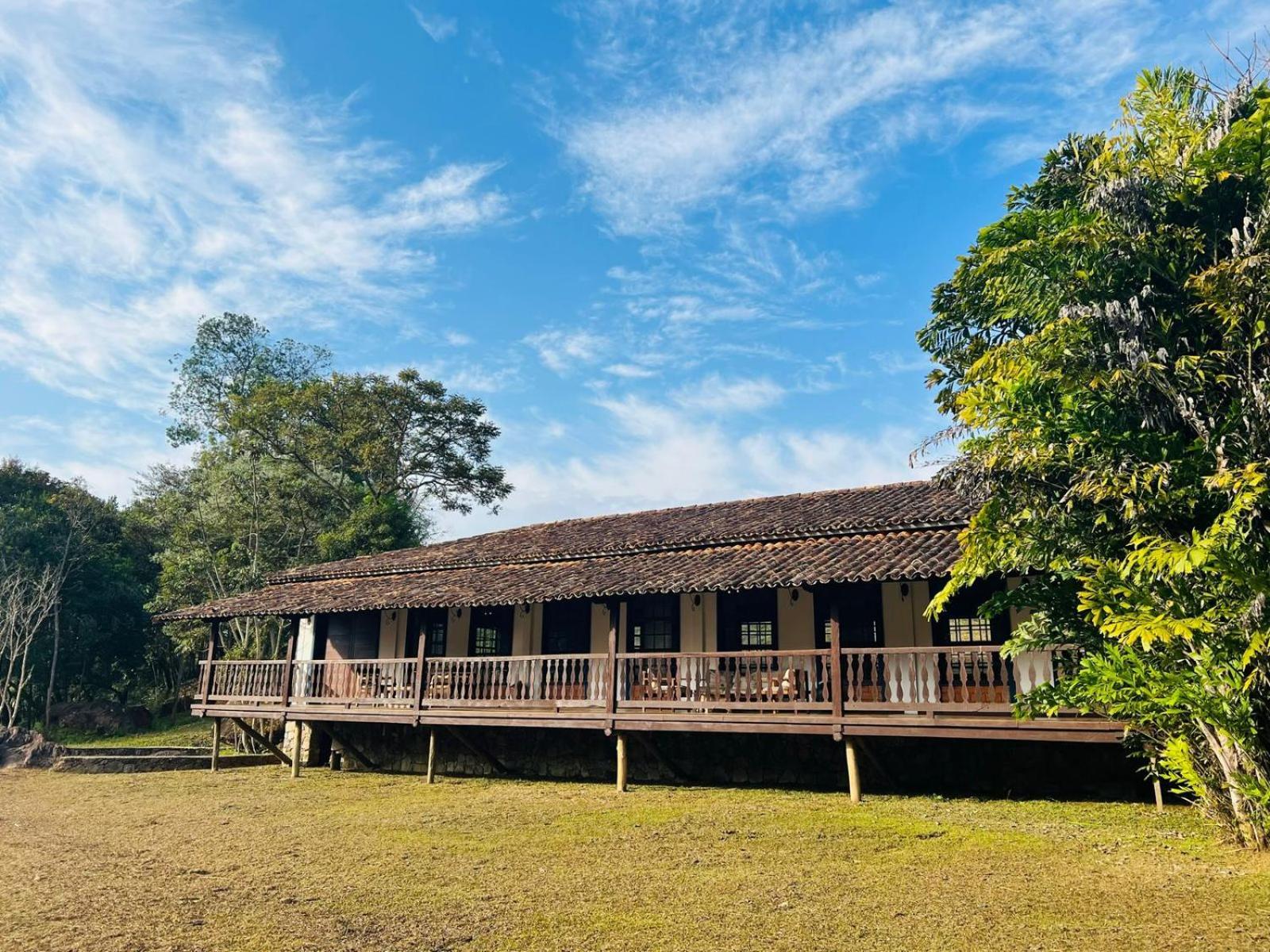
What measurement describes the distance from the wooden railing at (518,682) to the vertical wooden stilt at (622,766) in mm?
874

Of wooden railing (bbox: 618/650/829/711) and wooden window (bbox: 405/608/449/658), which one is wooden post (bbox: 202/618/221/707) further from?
wooden railing (bbox: 618/650/829/711)

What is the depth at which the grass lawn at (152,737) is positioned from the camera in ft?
90.3

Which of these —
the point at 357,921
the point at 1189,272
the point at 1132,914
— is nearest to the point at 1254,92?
the point at 1189,272

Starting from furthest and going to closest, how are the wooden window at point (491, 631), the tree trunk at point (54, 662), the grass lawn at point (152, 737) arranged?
the tree trunk at point (54, 662) → the grass lawn at point (152, 737) → the wooden window at point (491, 631)

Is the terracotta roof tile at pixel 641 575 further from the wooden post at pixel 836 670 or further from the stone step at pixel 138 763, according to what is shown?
the stone step at pixel 138 763

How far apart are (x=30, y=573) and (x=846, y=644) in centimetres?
2843

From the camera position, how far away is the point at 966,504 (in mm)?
14875

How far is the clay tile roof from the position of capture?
13.5 m

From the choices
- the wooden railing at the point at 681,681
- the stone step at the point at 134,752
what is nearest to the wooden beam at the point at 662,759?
the wooden railing at the point at 681,681

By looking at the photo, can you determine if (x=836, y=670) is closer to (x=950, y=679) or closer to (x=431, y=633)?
(x=950, y=679)

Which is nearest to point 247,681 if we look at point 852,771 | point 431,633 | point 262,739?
point 262,739

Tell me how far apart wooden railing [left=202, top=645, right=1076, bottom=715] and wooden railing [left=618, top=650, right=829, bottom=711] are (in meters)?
0.02

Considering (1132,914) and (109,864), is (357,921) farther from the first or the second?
(1132,914)

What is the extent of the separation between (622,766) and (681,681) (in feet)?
5.07
